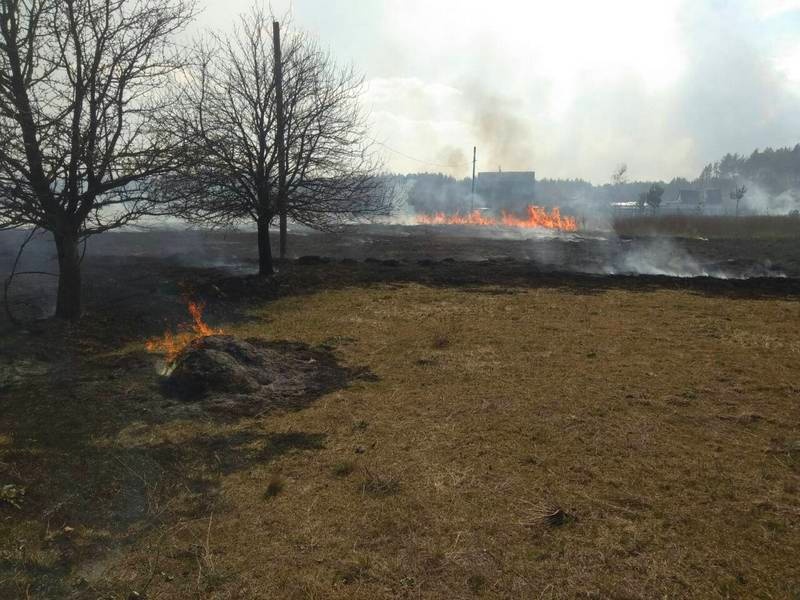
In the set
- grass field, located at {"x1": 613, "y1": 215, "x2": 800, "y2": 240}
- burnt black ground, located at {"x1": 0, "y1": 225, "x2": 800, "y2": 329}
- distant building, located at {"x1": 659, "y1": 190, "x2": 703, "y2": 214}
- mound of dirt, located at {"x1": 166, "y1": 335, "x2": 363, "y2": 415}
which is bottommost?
mound of dirt, located at {"x1": 166, "y1": 335, "x2": 363, "y2": 415}

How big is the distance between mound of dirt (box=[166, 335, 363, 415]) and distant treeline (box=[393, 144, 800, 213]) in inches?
2384

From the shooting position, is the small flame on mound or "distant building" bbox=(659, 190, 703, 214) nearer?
the small flame on mound

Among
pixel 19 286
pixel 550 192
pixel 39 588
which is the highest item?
pixel 550 192

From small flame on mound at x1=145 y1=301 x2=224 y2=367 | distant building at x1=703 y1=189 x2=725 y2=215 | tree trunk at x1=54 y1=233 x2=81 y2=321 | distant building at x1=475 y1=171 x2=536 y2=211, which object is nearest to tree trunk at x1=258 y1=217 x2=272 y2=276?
small flame on mound at x1=145 y1=301 x2=224 y2=367

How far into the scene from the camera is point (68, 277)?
8297mm

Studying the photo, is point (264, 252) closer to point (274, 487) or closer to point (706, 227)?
point (274, 487)

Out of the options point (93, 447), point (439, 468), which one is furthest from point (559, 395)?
point (93, 447)

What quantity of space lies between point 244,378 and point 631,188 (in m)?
137

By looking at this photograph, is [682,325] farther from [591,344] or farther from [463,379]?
[463,379]

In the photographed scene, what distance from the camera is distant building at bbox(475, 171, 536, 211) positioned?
3103 inches

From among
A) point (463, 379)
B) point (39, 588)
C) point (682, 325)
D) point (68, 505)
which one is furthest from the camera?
point (682, 325)

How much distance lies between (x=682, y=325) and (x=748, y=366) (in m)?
2.57

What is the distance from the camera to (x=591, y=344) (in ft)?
28.1

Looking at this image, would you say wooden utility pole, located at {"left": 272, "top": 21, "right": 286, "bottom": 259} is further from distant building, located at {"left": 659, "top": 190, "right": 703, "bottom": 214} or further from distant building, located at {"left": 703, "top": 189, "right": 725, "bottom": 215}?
distant building, located at {"left": 703, "top": 189, "right": 725, "bottom": 215}
